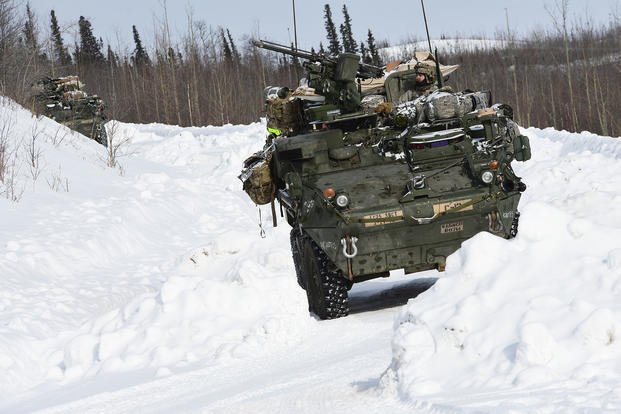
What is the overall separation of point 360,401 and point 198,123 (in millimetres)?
52837

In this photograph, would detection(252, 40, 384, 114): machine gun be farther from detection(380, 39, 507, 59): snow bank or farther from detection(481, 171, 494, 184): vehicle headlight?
detection(380, 39, 507, 59): snow bank

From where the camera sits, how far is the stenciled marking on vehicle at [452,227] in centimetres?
1028

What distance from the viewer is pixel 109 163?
88.9 ft

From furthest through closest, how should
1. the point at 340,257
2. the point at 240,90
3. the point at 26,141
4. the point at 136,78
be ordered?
the point at 136,78
the point at 240,90
the point at 26,141
the point at 340,257

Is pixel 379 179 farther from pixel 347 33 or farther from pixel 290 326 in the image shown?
pixel 347 33

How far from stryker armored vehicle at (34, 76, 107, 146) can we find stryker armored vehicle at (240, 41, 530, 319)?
74.5ft

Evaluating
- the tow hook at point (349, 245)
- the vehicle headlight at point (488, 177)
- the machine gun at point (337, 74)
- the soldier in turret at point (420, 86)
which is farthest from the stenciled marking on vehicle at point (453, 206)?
the soldier in turret at point (420, 86)

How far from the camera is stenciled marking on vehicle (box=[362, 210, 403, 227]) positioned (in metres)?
10.0

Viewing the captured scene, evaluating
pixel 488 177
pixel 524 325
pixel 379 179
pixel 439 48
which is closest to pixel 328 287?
pixel 379 179

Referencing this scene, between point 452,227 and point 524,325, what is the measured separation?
496cm

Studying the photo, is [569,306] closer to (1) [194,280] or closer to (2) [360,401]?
(2) [360,401]

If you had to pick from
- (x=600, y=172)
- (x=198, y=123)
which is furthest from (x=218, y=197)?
(x=198, y=123)

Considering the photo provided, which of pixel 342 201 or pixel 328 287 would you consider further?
pixel 328 287

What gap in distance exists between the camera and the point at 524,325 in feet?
17.6
